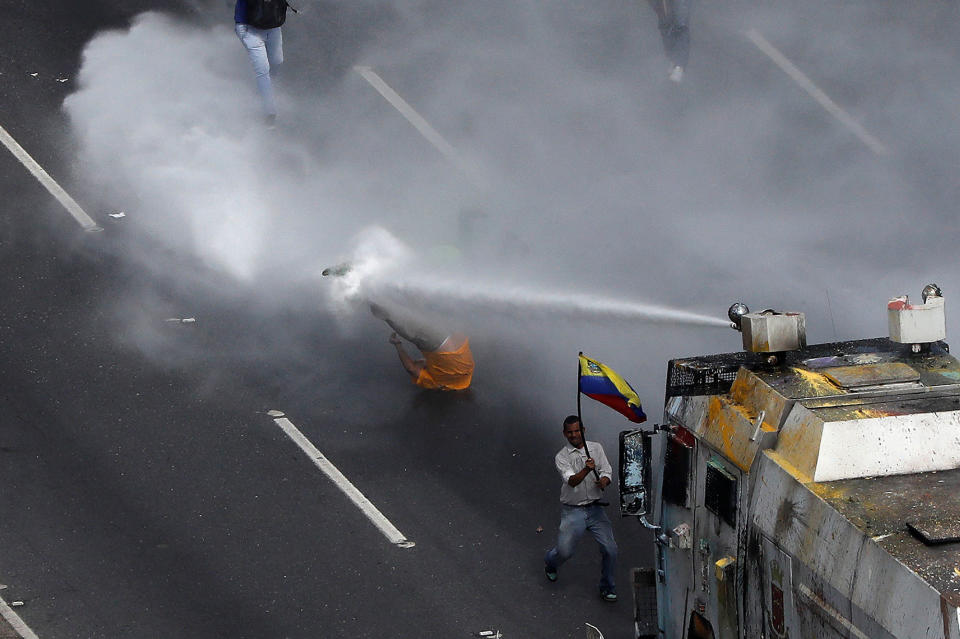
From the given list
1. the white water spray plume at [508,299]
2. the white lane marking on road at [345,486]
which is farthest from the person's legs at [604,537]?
the white water spray plume at [508,299]

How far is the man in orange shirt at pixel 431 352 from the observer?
37.0 ft

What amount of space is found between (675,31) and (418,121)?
3.11m

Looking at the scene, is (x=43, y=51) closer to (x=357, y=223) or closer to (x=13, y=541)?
(x=357, y=223)

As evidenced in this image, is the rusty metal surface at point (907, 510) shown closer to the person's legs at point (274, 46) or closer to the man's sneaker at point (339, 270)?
the man's sneaker at point (339, 270)

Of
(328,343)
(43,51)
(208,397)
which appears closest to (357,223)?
(328,343)

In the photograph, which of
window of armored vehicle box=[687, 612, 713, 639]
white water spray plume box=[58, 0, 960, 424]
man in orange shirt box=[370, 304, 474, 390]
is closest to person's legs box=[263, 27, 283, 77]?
white water spray plume box=[58, 0, 960, 424]

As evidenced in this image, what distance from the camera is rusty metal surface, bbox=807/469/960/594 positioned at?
Result: 5551 mm

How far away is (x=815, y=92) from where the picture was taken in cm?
1588

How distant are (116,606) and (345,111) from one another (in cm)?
715

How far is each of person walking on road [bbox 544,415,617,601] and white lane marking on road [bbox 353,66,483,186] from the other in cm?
515

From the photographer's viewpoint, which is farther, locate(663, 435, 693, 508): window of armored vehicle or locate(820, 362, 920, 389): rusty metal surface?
locate(663, 435, 693, 508): window of armored vehicle

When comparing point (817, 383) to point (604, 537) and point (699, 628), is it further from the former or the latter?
point (604, 537)

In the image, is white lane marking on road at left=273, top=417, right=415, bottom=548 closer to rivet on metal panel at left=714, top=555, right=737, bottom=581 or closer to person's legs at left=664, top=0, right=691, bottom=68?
rivet on metal panel at left=714, top=555, right=737, bottom=581

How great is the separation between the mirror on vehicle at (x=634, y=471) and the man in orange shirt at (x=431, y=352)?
381 centimetres
